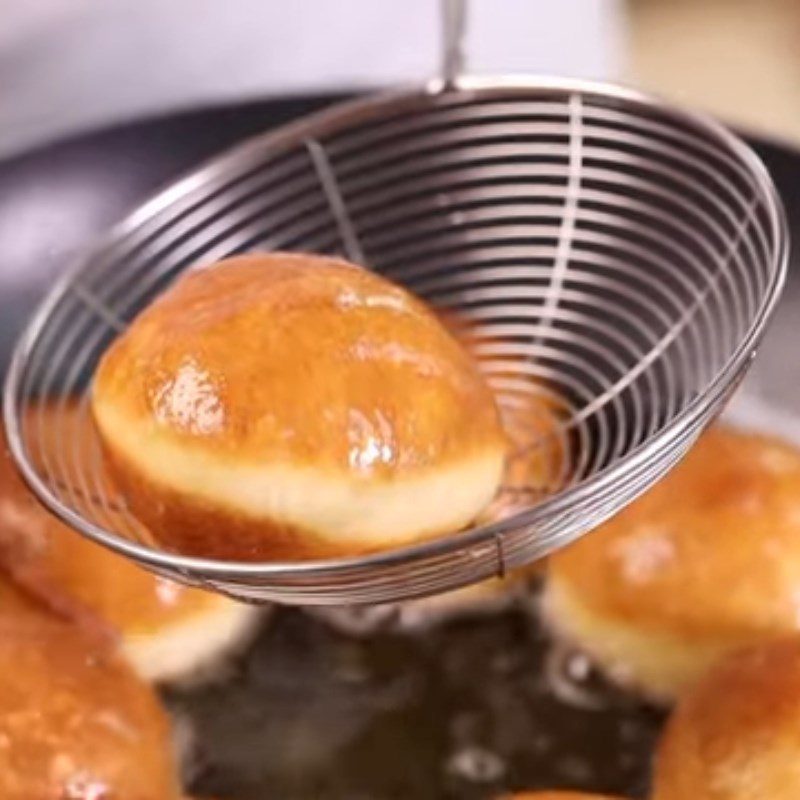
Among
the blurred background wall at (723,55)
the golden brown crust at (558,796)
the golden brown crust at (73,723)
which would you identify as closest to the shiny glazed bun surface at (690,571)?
the golden brown crust at (558,796)

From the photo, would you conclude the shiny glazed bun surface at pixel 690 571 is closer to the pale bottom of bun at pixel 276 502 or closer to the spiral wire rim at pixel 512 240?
the spiral wire rim at pixel 512 240

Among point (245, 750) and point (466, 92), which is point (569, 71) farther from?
point (245, 750)

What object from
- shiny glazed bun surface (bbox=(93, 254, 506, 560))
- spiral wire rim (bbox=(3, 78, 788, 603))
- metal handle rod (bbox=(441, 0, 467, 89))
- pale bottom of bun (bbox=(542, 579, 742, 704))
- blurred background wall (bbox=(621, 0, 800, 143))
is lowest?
pale bottom of bun (bbox=(542, 579, 742, 704))

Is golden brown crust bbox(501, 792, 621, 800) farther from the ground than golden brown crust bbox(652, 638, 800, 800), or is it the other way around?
golden brown crust bbox(652, 638, 800, 800)

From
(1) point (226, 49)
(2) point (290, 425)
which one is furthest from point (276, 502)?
(1) point (226, 49)

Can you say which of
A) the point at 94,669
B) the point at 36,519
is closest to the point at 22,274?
the point at 36,519

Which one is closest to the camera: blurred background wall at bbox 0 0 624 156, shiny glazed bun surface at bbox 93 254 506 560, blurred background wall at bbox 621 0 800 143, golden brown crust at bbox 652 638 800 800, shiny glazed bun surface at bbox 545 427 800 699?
shiny glazed bun surface at bbox 93 254 506 560

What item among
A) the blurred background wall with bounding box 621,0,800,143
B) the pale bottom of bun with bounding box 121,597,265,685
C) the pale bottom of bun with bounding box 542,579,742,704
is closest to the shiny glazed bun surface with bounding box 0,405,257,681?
the pale bottom of bun with bounding box 121,597,265,685

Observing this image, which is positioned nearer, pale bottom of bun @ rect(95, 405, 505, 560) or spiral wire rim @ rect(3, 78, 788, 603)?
pale bottom of bun @ rect(95, 405, 505, 560)

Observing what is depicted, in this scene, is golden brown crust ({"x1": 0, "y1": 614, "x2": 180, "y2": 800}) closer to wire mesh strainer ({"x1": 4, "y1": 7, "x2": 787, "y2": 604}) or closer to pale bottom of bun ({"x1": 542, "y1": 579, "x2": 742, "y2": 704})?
wire mesh strainer ({"x1": 4, "y1": 7, "x2": 787, "y2": 604})
